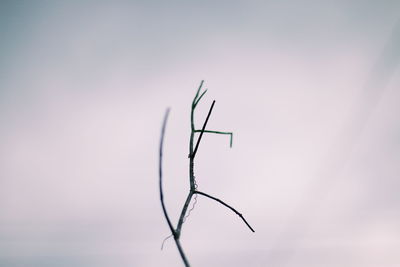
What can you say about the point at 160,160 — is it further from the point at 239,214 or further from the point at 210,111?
the point at 239,214

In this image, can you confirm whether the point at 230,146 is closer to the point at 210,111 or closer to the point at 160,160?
the point at 210,111

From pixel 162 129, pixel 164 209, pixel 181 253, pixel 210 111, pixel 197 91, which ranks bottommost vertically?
pixel 181 253

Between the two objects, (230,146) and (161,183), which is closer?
(161,183)

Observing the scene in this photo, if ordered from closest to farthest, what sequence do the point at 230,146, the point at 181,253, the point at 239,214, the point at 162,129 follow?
Answer: the point at 162,129 < the point at 181,253 < the point at 239,214 < the point at 230,146

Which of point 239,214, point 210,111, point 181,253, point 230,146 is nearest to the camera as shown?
point 181,253

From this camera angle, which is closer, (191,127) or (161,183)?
(161,183)

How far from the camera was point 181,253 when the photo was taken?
3.17ft

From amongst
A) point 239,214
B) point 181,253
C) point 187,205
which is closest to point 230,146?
point 239,214

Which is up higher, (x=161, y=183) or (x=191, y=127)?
(x=191, y=127)

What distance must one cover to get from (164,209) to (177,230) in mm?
93

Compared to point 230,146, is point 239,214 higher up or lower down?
lower down

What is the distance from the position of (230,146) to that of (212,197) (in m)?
0.38

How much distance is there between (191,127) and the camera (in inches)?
Result: 45.6

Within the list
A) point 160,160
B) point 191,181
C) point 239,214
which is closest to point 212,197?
point 191,181
